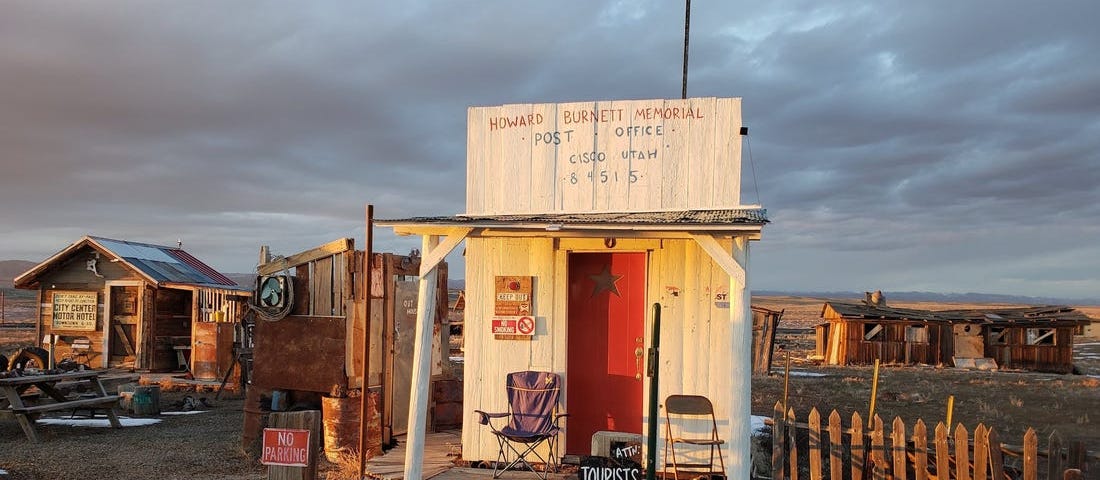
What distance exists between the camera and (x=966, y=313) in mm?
28859

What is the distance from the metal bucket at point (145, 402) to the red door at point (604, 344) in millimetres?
9122

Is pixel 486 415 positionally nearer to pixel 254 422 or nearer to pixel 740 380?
pixel 740 380

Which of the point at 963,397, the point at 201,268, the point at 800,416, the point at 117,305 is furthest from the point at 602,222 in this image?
the point at 201,268

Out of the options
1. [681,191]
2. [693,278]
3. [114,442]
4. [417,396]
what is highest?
[681,191]

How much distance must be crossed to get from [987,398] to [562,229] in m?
14.6

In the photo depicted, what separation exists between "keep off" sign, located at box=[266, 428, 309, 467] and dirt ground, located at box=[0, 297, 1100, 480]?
4.24m

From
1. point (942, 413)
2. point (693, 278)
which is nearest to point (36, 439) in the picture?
point (693, 278)

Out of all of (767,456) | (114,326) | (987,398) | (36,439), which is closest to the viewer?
(767,456)

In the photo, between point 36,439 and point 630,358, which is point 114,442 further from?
point 630,358

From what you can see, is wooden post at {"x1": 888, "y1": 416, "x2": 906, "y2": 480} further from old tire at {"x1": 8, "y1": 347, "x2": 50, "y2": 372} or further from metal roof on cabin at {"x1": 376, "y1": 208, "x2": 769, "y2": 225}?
old tire at {"x1": 8, "y1": 347, "x2": 50, "y2": 372}

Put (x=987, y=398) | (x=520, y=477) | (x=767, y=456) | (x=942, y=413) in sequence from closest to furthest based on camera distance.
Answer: (x=520, y=477)
(x=767, y=456)
(x=942, y=413)
(x=987, y=398)

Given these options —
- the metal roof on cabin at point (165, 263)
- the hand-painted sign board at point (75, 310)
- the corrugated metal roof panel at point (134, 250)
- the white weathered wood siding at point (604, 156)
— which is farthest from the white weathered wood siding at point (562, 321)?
the hand-painted sign board at point (75, 310)

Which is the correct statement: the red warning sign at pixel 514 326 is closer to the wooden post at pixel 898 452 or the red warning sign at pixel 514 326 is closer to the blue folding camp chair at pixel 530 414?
the blue folding camp chair at pixel 530 414

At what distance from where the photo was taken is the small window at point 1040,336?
89.4 feet
